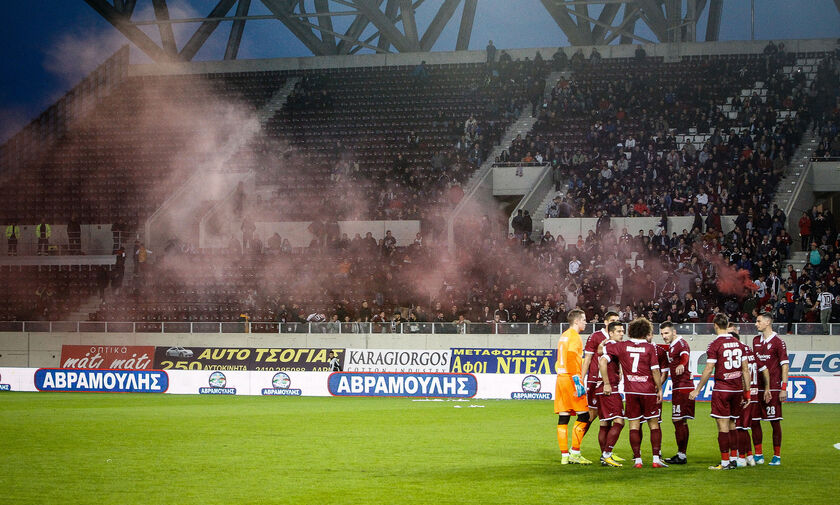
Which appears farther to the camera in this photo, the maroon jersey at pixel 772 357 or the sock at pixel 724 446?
the maroon jersey at pixel 772 357

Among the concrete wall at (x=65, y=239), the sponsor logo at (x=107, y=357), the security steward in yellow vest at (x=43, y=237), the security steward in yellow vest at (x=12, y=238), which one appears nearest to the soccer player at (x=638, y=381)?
the sponsor logo at (x=107, y=357)

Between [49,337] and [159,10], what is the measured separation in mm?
22984

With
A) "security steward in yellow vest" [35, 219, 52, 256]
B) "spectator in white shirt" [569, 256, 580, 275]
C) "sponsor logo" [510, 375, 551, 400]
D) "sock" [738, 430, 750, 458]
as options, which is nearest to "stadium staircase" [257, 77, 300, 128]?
"security steward in yellow vest" [35, 219, 52, 256]

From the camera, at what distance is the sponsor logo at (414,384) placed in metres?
25.7

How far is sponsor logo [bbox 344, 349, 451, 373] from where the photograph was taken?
29.1m

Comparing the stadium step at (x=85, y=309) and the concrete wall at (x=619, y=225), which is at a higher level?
the concrete wall at (x=619, y=225)

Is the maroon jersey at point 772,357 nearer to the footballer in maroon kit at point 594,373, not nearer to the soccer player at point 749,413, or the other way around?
the soccer player at point 749,413

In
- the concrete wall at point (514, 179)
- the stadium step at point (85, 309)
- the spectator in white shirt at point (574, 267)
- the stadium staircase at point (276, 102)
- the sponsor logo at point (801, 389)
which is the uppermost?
the stadium staircase at point (276, 102)

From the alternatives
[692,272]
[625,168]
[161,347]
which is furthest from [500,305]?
[161,347]

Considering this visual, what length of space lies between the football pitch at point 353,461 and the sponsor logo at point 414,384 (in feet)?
14.8

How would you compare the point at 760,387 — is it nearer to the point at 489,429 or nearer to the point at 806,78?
the point at 489,429

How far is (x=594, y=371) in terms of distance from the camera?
12484 mm

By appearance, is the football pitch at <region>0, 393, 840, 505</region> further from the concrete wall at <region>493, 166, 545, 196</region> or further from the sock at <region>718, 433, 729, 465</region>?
the concrete wall at <region>493, 166, 545, 196</region>

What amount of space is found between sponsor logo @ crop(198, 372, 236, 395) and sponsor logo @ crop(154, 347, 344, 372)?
2432 mm
